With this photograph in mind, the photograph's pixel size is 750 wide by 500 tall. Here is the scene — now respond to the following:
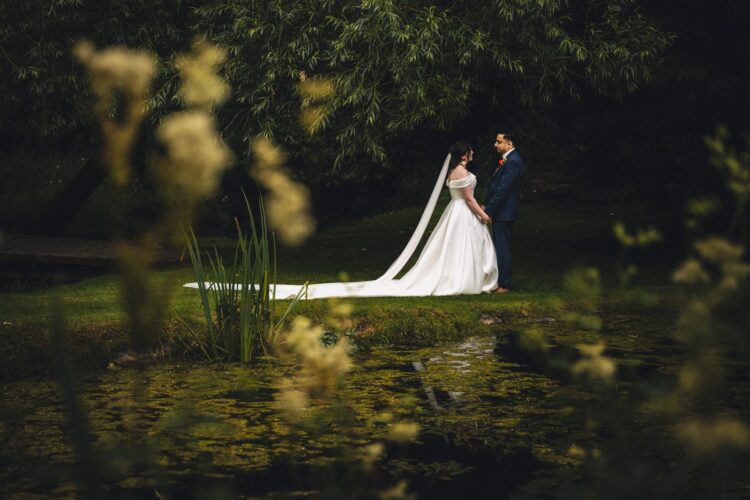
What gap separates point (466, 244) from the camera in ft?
44.8

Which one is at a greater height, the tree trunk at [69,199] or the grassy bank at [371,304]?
the tree trunk at [69,199]

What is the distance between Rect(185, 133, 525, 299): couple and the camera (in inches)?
529

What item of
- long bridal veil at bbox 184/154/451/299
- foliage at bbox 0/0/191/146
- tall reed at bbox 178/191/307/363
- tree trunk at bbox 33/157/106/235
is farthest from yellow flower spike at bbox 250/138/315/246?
tree trunk at bbox 33/157/106/235

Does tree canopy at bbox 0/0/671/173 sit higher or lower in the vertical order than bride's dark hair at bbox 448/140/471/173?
higher

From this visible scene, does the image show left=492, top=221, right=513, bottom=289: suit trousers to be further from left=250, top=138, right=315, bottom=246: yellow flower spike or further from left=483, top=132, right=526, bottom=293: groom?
left=250, top=138, right=315, bottom=246: yellow flower spike

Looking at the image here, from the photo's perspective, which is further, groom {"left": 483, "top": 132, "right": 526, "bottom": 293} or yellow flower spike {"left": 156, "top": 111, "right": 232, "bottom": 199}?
groom {"left": 483, "top": 132, "right": 526, "bottom": 293}

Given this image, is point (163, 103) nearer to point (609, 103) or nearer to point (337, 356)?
point (609, 103)

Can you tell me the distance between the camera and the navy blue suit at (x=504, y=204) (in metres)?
13.4

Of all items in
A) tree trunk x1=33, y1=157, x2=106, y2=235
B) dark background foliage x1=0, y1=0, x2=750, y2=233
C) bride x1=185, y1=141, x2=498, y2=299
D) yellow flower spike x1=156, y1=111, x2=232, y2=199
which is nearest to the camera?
yellow flower spike x1=156, y1=111, x2=232, y2=199

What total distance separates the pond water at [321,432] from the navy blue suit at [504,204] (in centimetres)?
413

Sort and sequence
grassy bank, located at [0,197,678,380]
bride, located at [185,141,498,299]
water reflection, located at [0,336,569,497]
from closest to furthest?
water reflection, located at [0,336,569,497] → grassy bank, located at [0,197,678,380] → bride, located at [185,141,498,299]

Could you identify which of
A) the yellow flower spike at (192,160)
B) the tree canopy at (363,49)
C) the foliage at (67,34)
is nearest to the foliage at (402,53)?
the tree canopy at (363,49)

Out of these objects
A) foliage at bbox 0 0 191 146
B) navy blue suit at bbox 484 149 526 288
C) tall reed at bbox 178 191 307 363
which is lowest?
tall reed at bbox 178 191 307 363

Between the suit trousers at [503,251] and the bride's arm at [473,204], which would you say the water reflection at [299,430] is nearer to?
the suit trousers at [503,251]
